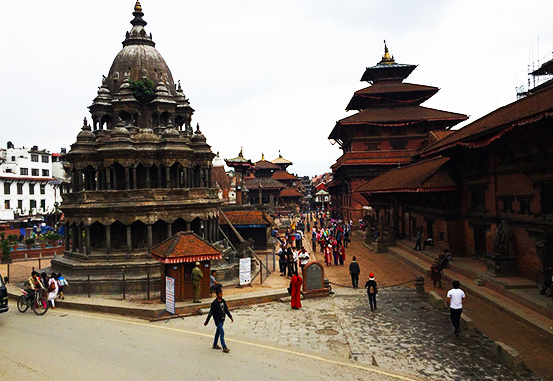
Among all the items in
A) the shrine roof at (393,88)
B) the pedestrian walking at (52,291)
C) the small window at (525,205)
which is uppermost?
the shrine roof at (393,88)

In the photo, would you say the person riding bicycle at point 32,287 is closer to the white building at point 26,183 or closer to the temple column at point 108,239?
the temple column at point 108,239

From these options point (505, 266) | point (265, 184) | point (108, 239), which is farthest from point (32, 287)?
point (265, 184)

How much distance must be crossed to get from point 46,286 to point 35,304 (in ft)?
5.60

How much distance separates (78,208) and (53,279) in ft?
19.0

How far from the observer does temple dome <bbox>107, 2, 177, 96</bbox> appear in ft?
87.0

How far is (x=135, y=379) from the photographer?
920 centimetres

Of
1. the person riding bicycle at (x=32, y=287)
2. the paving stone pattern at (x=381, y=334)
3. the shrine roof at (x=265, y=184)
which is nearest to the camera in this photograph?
the paving stone pattern at (x=381, y=334)

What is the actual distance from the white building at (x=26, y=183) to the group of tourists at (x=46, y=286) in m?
42.1

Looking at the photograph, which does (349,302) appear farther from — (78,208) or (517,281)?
(78,208)

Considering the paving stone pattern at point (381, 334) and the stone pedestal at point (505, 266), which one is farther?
the stone pedestal at point (505, 266)

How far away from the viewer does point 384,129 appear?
157 ft

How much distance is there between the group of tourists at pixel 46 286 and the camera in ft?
53.1

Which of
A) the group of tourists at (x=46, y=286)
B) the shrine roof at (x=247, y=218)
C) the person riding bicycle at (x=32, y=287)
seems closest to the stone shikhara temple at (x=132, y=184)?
the group of tourists at (x=46, y=286)

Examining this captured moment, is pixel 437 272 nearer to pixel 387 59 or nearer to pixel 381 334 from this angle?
pixel 381 334
